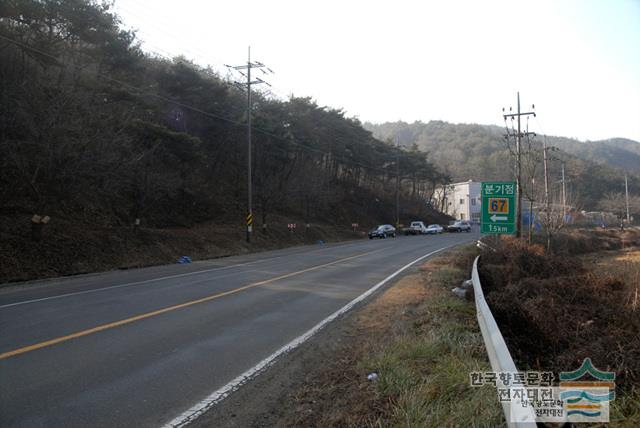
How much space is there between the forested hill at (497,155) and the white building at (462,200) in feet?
7.16

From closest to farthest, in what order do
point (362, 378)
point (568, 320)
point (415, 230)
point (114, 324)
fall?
point (362, 378) < point (114, 324) < point (568, 320) < point (415, 230)

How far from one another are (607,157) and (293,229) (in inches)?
3220

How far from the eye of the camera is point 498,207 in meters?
17.0

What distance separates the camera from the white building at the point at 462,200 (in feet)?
326

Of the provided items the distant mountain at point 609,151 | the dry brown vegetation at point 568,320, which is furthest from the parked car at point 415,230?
A: the distant mountain at point 609,151

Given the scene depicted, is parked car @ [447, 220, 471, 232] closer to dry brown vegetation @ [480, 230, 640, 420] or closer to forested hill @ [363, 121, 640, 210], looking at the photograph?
forested hill @ [363, 121, 640, 210]

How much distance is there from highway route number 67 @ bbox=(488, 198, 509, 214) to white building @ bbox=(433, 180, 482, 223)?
259ft

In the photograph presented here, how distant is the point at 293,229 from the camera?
39.3 metres

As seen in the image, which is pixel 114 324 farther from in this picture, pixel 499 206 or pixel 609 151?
pixel 609 151

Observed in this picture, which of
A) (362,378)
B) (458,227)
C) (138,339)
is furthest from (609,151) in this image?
(138,339)

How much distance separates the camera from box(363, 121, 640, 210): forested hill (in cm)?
7225

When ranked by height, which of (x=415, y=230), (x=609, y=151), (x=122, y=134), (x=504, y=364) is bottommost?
(x=415, y=230)

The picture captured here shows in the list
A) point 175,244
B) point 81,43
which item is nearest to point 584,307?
point 175,244

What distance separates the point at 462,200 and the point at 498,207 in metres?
92.5
